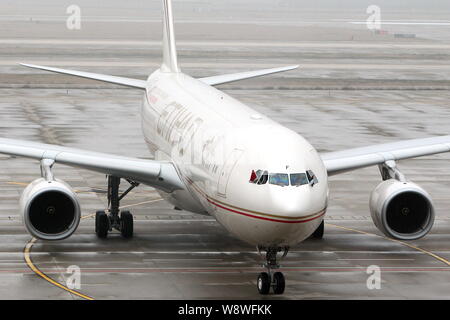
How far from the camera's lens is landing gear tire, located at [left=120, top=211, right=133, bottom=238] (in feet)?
107

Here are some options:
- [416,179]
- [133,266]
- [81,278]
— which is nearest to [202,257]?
[133,266]

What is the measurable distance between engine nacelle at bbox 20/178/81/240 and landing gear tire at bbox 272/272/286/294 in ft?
20.5

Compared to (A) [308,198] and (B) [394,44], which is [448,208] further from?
(B) [394,44]

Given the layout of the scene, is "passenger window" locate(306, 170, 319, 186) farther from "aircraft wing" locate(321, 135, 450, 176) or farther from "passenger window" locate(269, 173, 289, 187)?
"aircraft wing" locate(321, 135, 450, 176)

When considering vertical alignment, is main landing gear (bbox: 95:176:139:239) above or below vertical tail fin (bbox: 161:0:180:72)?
below

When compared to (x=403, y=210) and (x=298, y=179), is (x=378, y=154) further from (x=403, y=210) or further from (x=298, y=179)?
(x=298, y=179)

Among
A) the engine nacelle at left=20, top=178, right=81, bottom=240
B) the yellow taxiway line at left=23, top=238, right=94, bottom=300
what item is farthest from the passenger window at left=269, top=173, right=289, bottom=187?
the engine nacelle at left=20, top=178, right=81, bottom=240

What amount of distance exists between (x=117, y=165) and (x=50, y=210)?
2662mm

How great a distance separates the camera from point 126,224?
32562mm

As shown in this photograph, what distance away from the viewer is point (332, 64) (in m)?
94.6

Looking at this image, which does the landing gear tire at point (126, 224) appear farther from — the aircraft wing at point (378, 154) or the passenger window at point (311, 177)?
the passenger window at point (311, 177)

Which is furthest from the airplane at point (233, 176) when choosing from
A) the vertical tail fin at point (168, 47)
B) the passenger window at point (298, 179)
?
the vertical tail fin at point (168, 47)

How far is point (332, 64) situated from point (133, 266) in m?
67.6

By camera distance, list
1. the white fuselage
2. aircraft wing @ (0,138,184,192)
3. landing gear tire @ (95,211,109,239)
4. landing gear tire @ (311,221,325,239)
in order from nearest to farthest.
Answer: the white fuselage, aircraft wing @ (0,138,184,192), landing gear tire @ (95,211,109,239), landing gear tire @ (311,221,325,239)
